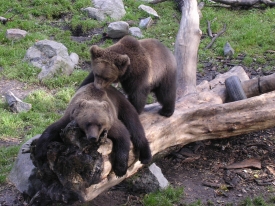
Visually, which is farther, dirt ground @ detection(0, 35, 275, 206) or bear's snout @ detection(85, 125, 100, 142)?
dirt ground @ detection(0, 35, 275, 206)

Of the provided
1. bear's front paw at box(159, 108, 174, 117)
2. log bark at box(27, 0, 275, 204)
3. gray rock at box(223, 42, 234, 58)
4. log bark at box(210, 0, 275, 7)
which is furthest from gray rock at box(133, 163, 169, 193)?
log bark at box(210, 0, 275, 7)

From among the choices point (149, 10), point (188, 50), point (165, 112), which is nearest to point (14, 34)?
point (149, 10)

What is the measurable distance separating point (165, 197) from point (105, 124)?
170cm

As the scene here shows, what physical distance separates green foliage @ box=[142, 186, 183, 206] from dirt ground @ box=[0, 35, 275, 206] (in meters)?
0.10

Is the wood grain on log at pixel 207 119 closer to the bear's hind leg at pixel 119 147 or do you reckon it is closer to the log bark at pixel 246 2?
the bear's hind leg at pixel 119 147

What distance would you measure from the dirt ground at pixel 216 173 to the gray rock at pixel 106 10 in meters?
5.97

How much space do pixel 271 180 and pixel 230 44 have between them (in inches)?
222

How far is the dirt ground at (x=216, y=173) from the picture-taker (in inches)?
245

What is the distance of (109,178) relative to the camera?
Answer: 5.34m

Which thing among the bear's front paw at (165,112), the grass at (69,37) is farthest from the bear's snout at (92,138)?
the grass at (69,37)

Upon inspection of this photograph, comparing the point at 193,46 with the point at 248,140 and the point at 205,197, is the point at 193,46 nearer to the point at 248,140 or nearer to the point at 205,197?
the point at 248,140

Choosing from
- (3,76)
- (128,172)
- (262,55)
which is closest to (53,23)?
(3,76)

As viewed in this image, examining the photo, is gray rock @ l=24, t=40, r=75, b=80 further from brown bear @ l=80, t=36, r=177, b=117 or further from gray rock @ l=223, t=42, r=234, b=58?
gray rock @ l=223, t=42, r=234, b=58

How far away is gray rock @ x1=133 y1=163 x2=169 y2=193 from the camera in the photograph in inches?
Answer: 248
